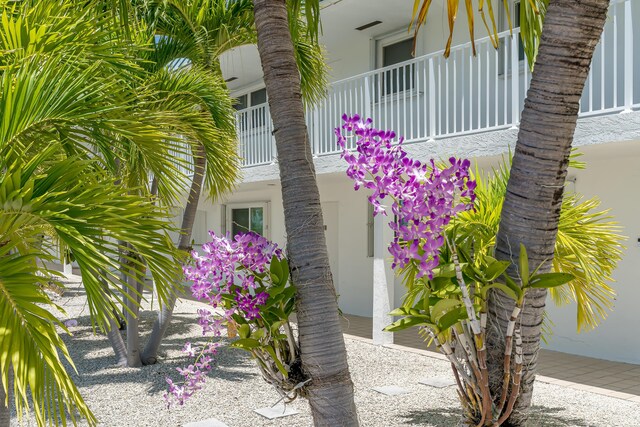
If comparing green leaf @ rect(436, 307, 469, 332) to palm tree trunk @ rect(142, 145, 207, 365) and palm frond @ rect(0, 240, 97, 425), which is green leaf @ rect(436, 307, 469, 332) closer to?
palm frond @ rect(0, 240, 97, 425)

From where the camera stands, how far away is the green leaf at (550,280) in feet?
6.53

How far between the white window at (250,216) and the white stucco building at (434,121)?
5 centimetres

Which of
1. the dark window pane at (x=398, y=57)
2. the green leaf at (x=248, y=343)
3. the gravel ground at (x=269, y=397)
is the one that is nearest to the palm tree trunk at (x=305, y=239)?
the green leaf at (x=248, y=343)

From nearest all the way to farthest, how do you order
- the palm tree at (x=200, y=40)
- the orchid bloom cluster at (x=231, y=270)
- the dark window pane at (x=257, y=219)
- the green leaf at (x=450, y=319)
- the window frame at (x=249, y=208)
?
1. the green leaf at (x=450, y=319)
2. the orchid bloom cluster at (x=231, y=270)
3. the palm tree at (x=200, y=40)
4. the window frame at (x=249, y=208)
5. the dark window pane at (x=257, y=219)

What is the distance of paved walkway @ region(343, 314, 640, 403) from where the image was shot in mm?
7148

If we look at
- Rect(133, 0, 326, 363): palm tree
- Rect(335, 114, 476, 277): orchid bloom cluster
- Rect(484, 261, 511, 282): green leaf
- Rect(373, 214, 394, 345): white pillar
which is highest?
Rect(133, 0, 326, 363): palm tree

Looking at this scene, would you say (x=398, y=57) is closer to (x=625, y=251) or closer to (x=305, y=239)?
(x=625, y=251)

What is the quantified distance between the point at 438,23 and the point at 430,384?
6.74 metres

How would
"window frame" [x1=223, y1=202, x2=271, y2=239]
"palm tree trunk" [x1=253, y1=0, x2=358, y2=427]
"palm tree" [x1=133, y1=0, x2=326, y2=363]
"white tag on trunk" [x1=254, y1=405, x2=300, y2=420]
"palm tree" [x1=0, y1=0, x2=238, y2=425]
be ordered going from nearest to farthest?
1. "palm tree" [x1=0, y1=0, x2=238, y2=425]
2. "palm tree trunk" [x1=253, y1=0, x2=358, y2=427]
3. "white tag on trunk" [x1=254, y1=405, x2=300, y2=420]
4. "palm tree" [x1=133, y1=0, x2=326, y2=363]
5. "window frame" [x1=223, y1=202, x2=271, y2=239]

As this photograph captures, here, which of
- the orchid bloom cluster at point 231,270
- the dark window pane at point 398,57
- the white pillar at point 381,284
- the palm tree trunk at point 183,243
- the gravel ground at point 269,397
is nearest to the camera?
the orchid bloom cluster at point 231,270

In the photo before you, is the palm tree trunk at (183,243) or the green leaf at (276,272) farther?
the palm tree trunk at (183,243)

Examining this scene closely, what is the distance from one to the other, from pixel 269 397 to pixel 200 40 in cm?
452

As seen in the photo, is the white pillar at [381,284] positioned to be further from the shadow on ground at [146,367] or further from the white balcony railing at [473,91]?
the shadow on ground at [146,367]

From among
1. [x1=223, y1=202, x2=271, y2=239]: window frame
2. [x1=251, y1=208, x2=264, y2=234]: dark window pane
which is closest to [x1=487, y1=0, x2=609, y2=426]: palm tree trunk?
[x1=223, y1=202, x2=271, y2=239]: window frame
